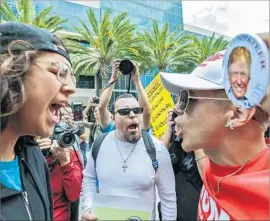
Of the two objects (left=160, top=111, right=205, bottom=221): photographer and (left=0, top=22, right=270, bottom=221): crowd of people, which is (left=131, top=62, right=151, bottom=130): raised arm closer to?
(left=160, top=111, right=205, bottom=221): photographer

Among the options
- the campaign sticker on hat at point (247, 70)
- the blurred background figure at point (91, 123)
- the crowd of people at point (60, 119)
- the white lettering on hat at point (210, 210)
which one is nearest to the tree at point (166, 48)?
the blurred background figure at point (91, 123)

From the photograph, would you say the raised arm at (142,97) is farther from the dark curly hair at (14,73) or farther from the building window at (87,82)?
the building window at (87,82)

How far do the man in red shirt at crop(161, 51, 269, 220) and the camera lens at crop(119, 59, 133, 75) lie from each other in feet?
5.23

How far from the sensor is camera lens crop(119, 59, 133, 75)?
3074 millimetres

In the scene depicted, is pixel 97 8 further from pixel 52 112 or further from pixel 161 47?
pixel 52 112

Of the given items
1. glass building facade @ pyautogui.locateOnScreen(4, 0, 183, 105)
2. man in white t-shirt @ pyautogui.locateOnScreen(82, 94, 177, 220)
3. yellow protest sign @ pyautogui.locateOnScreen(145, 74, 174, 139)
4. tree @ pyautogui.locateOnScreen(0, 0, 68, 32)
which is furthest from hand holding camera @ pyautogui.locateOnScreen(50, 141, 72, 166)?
glass building facade @ pyautogui.locateOnScreen(4, 0, 183, 105)

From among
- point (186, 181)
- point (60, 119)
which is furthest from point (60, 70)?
point (186, 181)

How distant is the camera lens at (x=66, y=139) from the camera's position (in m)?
2.37

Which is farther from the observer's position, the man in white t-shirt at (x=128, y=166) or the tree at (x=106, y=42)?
the tree at (x=106, y=42)

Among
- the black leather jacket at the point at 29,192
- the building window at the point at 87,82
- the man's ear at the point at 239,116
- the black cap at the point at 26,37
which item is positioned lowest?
the black leather jacket at the point at 29,192

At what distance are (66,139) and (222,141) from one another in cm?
135

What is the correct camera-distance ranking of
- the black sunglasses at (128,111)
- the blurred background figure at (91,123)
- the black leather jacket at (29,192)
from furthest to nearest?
1. the blurred background figure at (91,123)
2. the black sunglasses at (128,111)
3. the black leather jacket at (29,192)

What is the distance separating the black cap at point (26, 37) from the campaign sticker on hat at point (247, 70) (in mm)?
621

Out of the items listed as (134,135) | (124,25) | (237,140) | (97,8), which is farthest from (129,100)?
(97,8)
